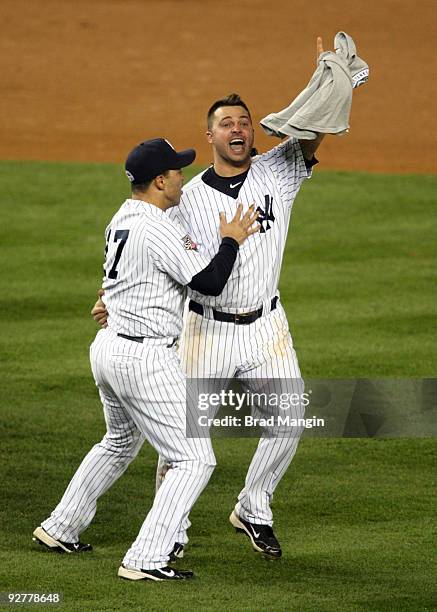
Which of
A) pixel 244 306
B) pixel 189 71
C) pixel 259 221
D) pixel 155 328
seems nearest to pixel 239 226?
pixel 259 221

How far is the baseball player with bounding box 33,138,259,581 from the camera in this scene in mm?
5383

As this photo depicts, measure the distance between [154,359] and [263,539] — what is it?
104cm

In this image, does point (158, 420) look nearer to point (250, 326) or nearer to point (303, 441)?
point (250, 326)

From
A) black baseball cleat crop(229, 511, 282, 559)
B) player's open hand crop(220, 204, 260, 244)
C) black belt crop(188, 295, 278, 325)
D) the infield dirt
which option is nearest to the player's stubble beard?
player's open hand crop(220, 204, 260, 244)

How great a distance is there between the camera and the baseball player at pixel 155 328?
5.38m

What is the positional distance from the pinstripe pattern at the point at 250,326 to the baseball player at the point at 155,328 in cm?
32

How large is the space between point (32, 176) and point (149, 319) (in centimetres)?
992

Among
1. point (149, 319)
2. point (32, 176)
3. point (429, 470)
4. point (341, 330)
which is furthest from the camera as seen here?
point (32, 176)

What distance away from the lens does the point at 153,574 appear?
211 inches

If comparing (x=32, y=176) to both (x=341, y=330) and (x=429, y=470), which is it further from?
(x=429, y=470)

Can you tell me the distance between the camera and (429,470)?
289 inches

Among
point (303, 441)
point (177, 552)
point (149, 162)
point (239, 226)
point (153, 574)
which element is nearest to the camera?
point (153, 574)

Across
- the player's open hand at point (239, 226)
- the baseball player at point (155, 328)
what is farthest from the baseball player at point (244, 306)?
the baseball player at point (155, 328)

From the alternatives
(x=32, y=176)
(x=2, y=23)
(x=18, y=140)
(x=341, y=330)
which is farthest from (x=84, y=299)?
(x=2, y=23)
